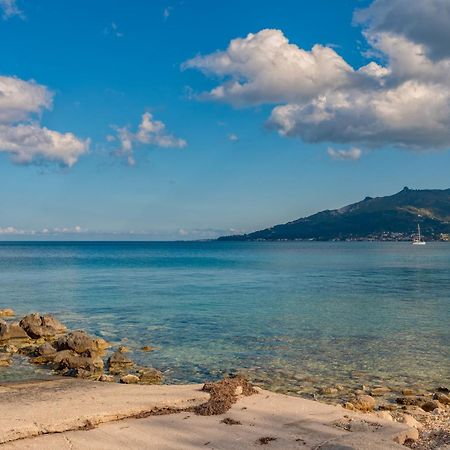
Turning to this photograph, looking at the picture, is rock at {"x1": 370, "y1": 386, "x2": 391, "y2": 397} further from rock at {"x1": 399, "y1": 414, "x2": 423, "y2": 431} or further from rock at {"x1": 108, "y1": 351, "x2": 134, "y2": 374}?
rock at {"x1": 108, "y1": 351, "x2": 134, "y2": 374}

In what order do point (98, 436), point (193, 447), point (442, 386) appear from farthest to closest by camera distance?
point (442, 386)
point (98, 436)
point (193, 447)

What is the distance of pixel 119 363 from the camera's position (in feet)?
90.8

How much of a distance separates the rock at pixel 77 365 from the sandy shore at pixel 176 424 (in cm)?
500

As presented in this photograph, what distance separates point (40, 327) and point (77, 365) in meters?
12.3

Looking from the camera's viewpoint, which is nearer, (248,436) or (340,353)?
(248,436)

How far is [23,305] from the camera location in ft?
184

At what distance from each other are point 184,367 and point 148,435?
12.0 m

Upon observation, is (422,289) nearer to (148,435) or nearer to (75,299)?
(75,299)

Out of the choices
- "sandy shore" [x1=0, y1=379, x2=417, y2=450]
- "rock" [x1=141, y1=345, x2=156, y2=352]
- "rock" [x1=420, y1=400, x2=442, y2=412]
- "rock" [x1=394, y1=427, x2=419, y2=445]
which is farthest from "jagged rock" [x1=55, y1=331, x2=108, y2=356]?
"rock" [x1=394, y1=427, x2=419, y2=445]

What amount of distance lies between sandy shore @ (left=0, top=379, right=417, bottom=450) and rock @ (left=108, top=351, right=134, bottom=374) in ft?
23.1

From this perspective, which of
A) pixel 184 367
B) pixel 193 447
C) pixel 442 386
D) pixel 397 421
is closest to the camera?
pixel 193 447

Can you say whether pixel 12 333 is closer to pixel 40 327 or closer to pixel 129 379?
pixel 40 327

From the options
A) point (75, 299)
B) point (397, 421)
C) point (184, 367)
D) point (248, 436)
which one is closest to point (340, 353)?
point (184, 367)

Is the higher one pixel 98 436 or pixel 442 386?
pixel 98 436
